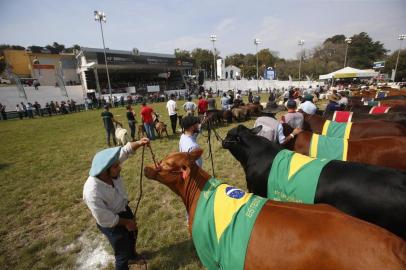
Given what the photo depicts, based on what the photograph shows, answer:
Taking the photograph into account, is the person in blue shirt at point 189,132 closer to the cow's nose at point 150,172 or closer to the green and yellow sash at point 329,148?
the cow's nose at point 150,172

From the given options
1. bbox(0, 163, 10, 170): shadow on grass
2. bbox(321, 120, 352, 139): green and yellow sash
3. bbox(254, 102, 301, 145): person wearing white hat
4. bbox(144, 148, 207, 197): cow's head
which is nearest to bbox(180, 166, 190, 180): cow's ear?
bbox(144, 148, 207, 197): cow's head

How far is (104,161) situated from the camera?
244cm

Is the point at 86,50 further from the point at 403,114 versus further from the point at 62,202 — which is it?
the point at 403,114

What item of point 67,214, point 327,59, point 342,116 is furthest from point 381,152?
point 327,59

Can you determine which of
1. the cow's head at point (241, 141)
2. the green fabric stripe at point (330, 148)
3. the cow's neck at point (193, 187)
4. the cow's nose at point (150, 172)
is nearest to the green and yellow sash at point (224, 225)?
the cow's neck at point (193, 187)

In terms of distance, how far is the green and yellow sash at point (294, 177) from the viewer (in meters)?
2.94

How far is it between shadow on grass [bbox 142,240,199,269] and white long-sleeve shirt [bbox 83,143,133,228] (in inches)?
48.2

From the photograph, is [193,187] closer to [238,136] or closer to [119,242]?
[119,242]

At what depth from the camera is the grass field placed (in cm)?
372

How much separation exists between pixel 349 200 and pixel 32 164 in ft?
Answer: 33.4

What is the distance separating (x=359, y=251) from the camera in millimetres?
1657

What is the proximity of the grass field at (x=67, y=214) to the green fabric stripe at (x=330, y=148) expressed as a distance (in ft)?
7.10

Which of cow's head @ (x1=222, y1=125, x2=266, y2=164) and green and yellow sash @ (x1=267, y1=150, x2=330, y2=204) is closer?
green and yellow sash @ (x1=267, y1=150, x2=330, y2=204)

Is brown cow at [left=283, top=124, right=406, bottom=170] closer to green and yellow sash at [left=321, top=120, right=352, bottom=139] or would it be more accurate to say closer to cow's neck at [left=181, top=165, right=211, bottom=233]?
green and yellow sash at [left=321, top=120, right=352, bottom=139]
